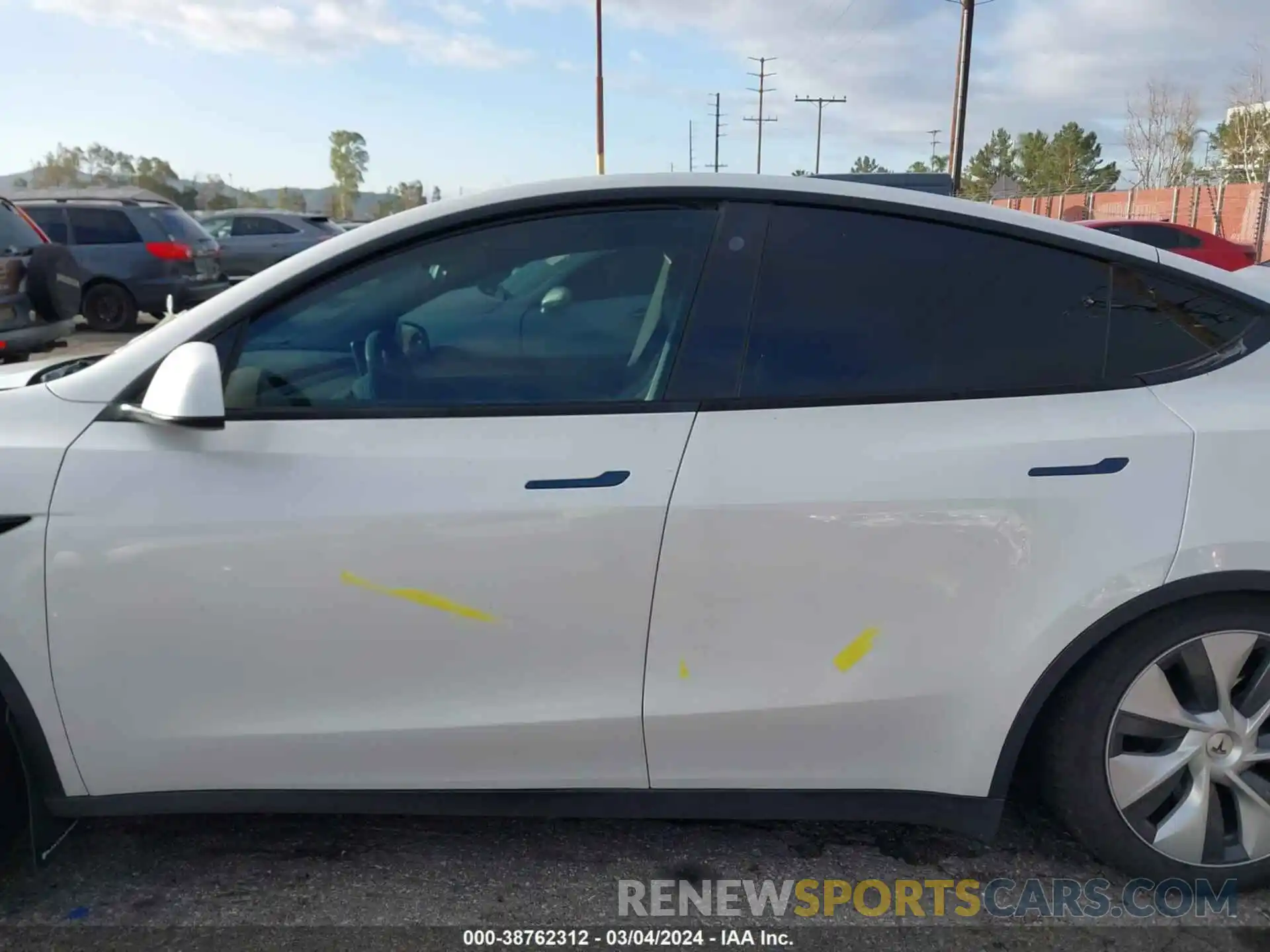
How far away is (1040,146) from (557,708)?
63.1 meters

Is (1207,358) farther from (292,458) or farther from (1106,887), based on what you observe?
(292,458)

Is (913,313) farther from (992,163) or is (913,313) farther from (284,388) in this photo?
(992,163)

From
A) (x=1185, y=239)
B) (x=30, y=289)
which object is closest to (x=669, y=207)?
(x=30, y=289)

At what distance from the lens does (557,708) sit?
A: 6.74ft

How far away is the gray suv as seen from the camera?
53.6ft

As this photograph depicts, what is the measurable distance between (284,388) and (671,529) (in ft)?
2.91

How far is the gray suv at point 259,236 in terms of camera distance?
53.6ft

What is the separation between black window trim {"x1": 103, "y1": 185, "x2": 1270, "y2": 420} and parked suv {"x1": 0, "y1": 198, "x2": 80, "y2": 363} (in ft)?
16.9

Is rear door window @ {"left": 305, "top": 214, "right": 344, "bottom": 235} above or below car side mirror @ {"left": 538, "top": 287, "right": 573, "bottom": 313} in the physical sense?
above

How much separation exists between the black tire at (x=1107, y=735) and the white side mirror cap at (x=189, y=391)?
190 cm

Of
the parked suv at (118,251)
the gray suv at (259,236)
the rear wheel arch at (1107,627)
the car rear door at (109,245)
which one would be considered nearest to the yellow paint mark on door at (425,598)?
the rear wheel arch at (1107,627)

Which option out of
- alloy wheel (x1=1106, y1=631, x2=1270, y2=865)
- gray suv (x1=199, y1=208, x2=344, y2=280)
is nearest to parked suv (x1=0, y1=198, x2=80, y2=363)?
alloy wheel (x1=1106, y1=631, x2=1270, y2=865)

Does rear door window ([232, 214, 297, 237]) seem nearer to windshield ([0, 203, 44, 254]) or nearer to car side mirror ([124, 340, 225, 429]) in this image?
windshield ([0, 203, 44, 254])

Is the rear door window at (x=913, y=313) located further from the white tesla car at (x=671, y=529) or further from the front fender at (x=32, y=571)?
the front fender at (x=32, y=571)
